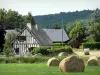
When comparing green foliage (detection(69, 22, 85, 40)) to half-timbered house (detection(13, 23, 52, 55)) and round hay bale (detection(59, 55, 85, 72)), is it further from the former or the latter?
round hay bale (detection(59, 55, 85, 72))

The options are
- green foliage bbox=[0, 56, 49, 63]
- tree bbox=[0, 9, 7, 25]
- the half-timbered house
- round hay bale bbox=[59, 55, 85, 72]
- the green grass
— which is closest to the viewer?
the green grass

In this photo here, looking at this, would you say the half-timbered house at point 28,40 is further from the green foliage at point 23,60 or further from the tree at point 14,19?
the tree at point 14,19

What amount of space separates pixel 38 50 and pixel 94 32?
4077 centimetres

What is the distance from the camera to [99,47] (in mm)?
81375

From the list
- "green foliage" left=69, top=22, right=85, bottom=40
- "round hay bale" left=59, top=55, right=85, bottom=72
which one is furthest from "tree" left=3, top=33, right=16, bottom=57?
"green foliage" left=69, top=22, right=85, bottom=40

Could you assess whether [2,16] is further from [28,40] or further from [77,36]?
A: [28,40]

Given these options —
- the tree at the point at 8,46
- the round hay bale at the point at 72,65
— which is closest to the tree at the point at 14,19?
the tree at the point at 8,46

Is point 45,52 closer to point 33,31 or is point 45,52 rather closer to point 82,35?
point 33,31

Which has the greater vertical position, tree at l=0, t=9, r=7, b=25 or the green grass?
tree at l=0, t=9, r=7, b=25

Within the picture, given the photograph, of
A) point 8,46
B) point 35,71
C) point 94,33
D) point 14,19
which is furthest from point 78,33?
point 35,71

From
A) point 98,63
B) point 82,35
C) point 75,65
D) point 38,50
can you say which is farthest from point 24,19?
point 75,65

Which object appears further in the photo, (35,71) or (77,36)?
(77,36)

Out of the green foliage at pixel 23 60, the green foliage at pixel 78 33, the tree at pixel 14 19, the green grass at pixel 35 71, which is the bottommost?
the green foliage at pixel 23 60

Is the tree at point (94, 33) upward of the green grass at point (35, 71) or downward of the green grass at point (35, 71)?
upward
